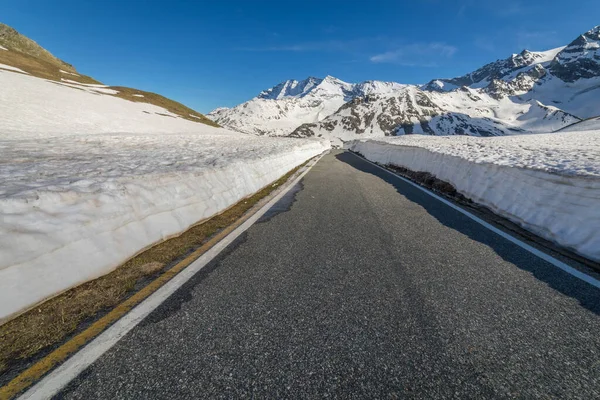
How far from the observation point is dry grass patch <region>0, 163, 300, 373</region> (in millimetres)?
2234

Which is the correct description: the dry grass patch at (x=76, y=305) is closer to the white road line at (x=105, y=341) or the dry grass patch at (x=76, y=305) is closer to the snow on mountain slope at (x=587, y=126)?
the white road line at (x=105, y=341)

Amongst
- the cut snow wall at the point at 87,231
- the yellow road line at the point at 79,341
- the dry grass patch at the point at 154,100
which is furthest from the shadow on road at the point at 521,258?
the dry grass patch at the point at 154,100

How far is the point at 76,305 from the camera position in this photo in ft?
9.07

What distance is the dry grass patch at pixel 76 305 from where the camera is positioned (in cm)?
223

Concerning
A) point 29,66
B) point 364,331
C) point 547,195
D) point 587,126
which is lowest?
point 364,331

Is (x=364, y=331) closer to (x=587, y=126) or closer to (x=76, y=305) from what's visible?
(x=76, y=305)

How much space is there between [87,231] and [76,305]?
0.98 metres

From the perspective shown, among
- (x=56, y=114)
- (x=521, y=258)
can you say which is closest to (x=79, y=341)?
(x=521, y=258)

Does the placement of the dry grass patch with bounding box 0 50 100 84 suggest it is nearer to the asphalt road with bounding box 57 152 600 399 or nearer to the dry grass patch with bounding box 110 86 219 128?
the dry grass patch with bounding box 110 86 219 128

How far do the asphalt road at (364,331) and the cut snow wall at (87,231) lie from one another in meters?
1.24

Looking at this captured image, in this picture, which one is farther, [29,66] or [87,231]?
[29,66]

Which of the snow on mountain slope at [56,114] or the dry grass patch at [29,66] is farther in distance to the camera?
the dry grass patch at [29,66]

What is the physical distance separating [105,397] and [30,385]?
542mm

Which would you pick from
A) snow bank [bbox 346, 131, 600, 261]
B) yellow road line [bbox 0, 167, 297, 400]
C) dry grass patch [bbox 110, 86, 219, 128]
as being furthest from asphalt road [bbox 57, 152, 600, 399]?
dry grass patch [bbox 110, 86, 219, 128]
